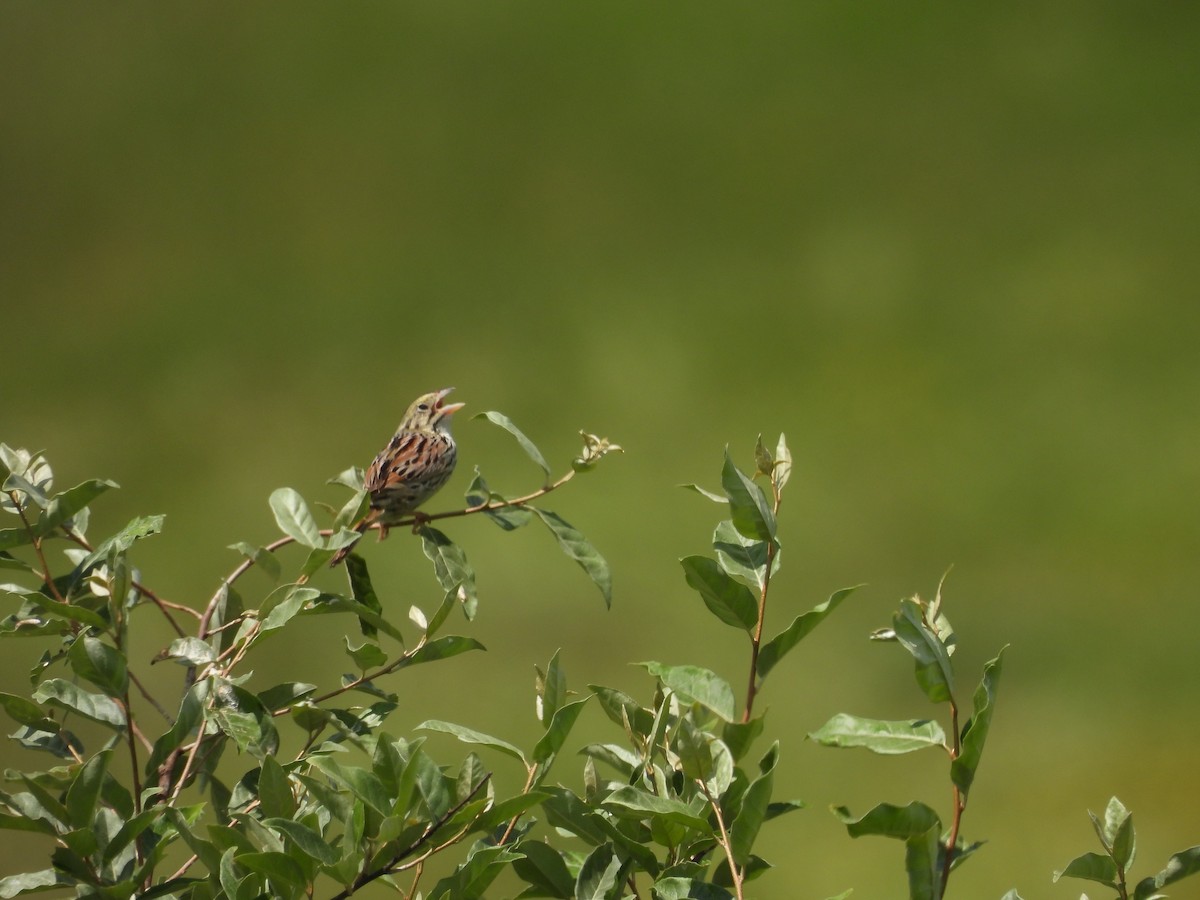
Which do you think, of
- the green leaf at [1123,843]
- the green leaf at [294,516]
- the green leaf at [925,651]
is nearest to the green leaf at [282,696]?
the green leaf at [294,516]

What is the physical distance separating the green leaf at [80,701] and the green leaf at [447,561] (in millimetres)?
286

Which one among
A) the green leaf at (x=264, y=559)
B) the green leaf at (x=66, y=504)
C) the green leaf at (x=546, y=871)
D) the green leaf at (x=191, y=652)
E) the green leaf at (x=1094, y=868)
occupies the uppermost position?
the green leaf at (x=66, y=504)

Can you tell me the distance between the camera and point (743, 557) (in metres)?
0.82

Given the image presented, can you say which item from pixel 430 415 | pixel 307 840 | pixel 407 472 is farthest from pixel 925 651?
pixel 430 415

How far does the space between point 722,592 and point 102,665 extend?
39cm

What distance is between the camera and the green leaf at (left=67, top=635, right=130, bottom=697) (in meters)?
0.75

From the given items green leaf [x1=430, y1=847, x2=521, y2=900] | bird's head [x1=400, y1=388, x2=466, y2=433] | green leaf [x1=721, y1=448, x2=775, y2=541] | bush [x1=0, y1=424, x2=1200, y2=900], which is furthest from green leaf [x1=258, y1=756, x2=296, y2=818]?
bird's head [x1=400, y1=388, x2=466, y2=433]

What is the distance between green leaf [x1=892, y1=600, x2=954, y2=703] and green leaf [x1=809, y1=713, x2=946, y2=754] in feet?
0.07

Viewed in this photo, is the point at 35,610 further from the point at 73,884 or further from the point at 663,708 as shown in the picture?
the point at 663,708

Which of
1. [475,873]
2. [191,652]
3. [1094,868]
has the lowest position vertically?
[1094,868]

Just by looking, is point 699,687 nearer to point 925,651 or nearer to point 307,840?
point 925,651

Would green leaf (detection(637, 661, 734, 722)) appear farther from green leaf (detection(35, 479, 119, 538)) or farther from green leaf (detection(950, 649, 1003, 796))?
green leaf (detection(35, 479, 119, 538))

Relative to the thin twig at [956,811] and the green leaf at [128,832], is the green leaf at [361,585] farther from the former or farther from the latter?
the thin twig at [956,811]

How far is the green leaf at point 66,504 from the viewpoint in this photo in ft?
2.87
